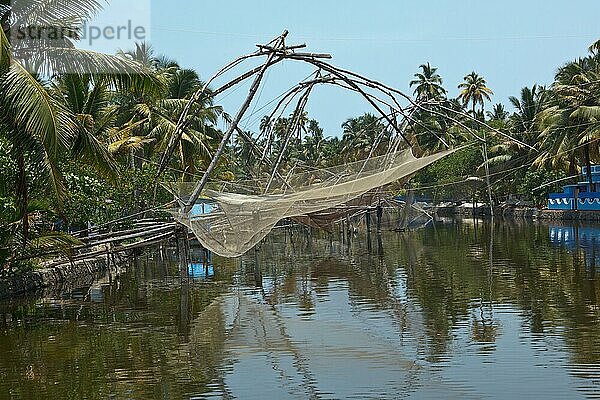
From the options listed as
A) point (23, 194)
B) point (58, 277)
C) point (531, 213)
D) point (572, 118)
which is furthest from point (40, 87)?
point (531, 213)

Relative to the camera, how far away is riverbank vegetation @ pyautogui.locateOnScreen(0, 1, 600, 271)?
9992mm

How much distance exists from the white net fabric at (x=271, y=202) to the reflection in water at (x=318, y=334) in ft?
3.20

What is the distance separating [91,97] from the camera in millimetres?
17531

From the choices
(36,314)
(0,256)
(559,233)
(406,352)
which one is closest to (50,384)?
(406,352)

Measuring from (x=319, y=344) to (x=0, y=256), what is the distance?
227 inches

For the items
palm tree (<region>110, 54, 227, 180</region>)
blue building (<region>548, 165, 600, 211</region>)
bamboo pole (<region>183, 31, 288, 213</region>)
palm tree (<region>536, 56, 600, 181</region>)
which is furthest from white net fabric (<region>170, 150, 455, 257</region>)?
blue building (<region>548, 165, 600, 211</region>)

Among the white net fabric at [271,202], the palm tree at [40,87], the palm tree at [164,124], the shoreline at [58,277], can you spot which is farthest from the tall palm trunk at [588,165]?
the palm tree at [40,87]

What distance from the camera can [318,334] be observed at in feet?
29.2

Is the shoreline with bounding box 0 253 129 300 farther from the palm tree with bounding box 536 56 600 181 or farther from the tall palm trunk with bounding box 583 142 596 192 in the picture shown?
the tall palm trunk with bounding box 583 142 596 192

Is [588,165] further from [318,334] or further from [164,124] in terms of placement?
[318,334]

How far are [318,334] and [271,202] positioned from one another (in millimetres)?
3112

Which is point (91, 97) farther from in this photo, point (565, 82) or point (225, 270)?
point (565, 82)

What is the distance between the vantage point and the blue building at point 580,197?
102 feet

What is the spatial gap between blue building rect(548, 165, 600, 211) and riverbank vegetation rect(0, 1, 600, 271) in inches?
31.2
